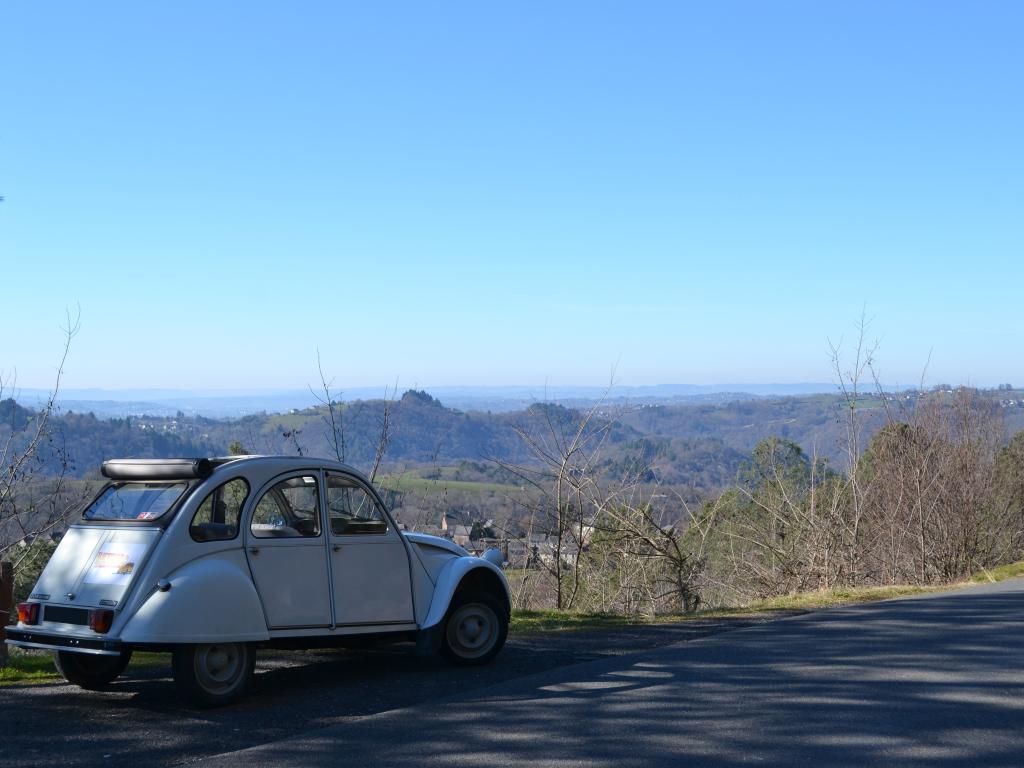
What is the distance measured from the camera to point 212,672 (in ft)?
26.1

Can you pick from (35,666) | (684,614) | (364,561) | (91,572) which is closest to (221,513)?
(91,572)

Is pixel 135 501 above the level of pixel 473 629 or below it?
above

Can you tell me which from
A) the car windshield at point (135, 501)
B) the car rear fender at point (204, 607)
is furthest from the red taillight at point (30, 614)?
the car rear fender at point (204, 607)

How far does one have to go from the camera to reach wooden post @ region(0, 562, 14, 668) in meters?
8.97

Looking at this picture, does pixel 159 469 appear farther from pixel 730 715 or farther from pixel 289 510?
pixel 730 715

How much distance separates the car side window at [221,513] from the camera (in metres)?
8.08

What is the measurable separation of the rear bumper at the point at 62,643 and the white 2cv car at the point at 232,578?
1 centimetres

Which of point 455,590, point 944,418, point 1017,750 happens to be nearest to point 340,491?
point 455,590

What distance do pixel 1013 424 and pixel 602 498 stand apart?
18.1m

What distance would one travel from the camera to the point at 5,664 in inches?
361

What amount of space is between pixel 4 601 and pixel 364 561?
9.65ft

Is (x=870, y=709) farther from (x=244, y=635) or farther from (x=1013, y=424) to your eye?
(x=1013, y=424)

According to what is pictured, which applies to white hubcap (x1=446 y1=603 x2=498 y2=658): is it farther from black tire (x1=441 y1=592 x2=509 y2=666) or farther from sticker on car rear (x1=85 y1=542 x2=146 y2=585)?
sticker on car rear (x1=85 y1=542 x2=146 y2=585)

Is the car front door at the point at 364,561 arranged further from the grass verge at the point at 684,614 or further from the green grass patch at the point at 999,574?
the green grass patch at the point at 999,574
